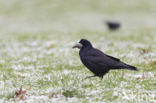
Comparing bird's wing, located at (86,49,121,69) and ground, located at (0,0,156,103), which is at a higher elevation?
bird's wing, located at (86,49,121,69)

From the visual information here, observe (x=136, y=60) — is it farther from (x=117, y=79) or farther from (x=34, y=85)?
(x=34, y=85)

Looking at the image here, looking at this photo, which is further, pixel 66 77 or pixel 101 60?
pixel 66 77

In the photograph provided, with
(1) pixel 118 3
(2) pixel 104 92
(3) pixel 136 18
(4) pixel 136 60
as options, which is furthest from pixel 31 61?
(1) pixel 118 3

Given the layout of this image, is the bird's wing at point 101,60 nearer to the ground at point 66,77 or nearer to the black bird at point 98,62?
the black bird at point 98,62

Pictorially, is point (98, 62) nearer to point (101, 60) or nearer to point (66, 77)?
point (101, 60)

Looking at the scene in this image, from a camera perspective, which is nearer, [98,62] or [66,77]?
[98,62]

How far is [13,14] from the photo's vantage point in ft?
189

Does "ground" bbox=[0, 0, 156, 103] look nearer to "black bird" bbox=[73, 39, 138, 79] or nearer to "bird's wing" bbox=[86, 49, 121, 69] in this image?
"black bird" bbox=[73, 39, 138, 79]

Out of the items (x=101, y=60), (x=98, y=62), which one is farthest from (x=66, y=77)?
(x=101, y=60)

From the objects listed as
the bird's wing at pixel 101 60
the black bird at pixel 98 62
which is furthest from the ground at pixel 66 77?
the bird's wing at pixel 101 60

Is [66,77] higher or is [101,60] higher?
[101,60]

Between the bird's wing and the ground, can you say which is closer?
the ground

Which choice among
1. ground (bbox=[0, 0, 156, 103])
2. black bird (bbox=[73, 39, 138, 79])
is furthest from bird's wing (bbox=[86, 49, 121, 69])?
ground (bbox=[0, 0, 156, 103])

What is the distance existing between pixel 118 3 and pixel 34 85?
51.7 m
